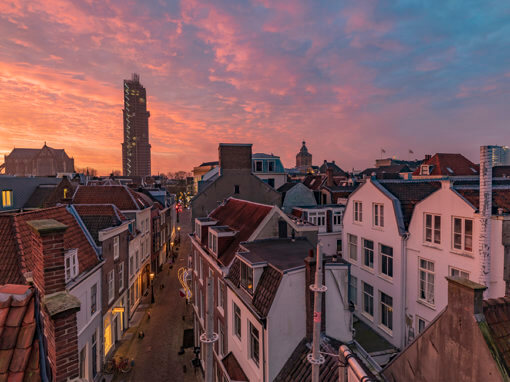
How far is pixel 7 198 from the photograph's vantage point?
3772 cm

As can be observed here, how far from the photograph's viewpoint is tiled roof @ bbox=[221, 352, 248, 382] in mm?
13452

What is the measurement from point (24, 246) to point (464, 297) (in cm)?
1860

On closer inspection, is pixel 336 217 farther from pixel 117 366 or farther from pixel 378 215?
pixel 117 366

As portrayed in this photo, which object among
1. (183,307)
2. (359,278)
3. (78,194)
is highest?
(78,194)

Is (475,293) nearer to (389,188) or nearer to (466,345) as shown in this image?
(466,345)

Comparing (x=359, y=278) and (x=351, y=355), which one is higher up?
(x=351, y=355)

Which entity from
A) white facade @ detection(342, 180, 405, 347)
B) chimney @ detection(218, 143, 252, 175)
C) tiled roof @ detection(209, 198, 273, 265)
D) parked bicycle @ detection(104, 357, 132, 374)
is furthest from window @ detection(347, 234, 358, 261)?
parked bicycle @ detection(104, 357, 132, 374)

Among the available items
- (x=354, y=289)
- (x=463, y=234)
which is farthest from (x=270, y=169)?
(x=463, y=234)

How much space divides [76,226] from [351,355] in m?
20.9

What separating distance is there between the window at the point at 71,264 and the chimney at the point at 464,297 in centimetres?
1823

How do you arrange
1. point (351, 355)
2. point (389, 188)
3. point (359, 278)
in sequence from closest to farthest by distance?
point (351, 355)
point (389, 188)
point (359, 278)

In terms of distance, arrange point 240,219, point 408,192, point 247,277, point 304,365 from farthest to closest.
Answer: point 408,192
point 240,219
point 247,277
point 304,365

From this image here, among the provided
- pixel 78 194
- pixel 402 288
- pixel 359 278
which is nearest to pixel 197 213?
pixel 78 194

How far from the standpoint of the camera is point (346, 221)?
26.8m
